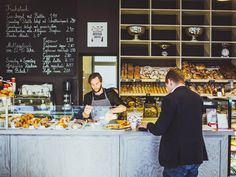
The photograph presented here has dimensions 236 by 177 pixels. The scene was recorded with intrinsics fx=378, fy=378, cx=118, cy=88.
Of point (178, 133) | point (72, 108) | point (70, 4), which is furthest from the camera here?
Result: point (70, 4)

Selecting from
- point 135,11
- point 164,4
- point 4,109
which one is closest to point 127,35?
point 135,11

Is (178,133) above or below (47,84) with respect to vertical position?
below

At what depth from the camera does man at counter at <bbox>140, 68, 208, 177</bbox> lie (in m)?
3.10

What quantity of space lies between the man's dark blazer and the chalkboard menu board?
3.41 metres

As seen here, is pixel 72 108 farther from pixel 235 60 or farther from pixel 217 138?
pixel 235 60

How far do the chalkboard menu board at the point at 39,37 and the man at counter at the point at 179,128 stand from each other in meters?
3.39

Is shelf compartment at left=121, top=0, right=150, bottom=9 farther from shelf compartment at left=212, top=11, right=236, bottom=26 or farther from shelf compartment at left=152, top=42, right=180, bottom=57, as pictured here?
shelf compartment at left=212, top=11, right=236, bottom=26

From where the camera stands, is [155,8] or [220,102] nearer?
[220,102]

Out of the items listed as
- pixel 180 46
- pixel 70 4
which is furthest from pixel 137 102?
pixel 70 4

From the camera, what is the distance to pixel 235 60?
241 inches

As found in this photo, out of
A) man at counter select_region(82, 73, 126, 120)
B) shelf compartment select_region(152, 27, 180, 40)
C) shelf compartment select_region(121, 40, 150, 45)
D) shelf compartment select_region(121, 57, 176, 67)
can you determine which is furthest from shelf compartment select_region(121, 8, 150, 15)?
man at counter select_region(82, 73, 126, 120)

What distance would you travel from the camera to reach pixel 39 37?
630 cm

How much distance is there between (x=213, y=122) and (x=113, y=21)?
303 cm

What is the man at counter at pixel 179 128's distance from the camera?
3.10 meters
